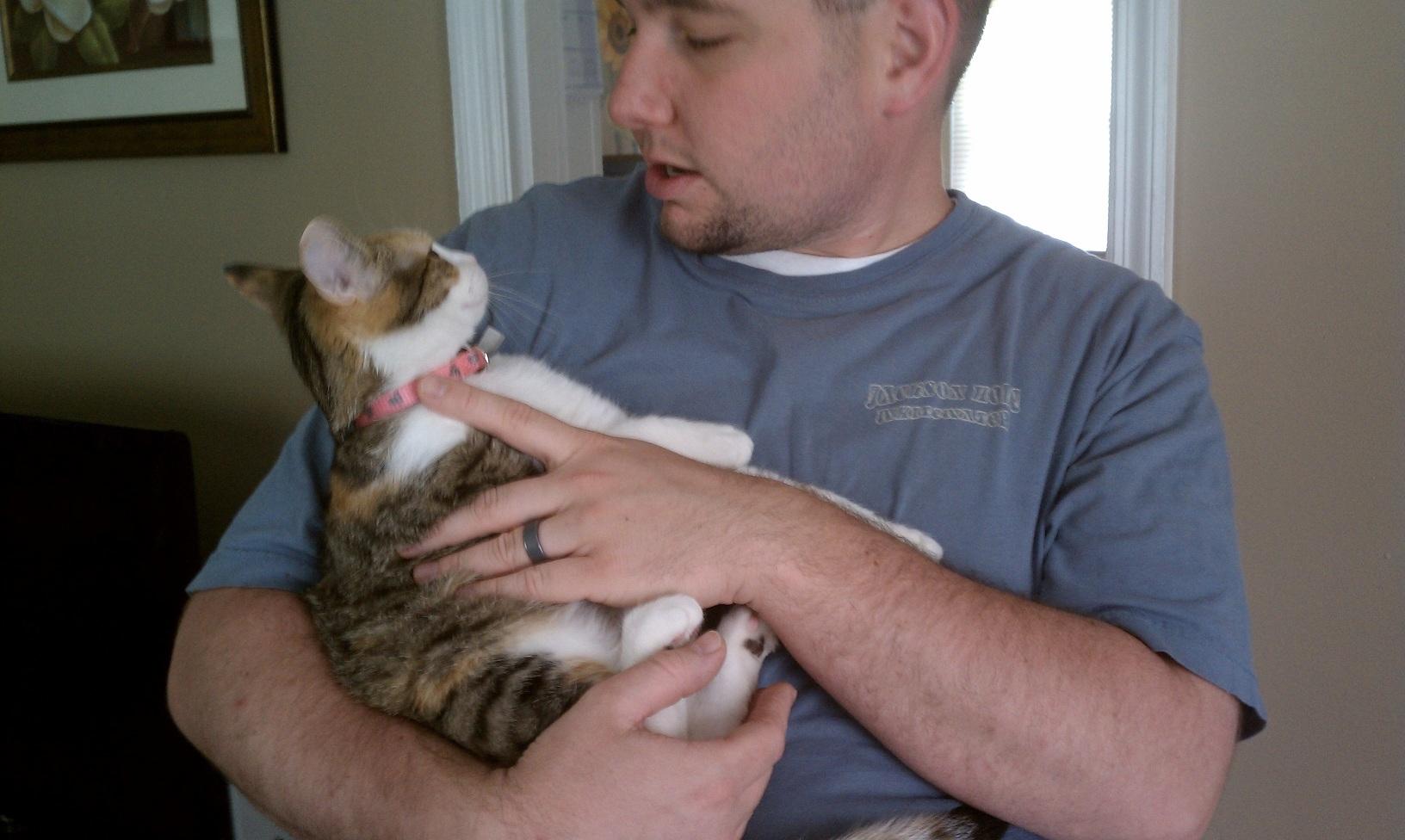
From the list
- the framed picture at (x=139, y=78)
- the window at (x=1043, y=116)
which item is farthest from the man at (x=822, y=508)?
the window at (x=1043, y=116)

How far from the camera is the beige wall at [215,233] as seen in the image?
2049 millimetres

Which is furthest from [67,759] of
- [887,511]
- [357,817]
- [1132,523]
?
[1132,523]

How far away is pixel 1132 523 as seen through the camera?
0.98 metres

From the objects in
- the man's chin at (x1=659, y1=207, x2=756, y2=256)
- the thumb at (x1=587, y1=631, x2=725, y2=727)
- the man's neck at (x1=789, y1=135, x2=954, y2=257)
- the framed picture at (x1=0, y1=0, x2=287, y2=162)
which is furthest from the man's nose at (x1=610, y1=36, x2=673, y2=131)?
the framed picture at (x1=0, y1=0, x2=287, y2=162)

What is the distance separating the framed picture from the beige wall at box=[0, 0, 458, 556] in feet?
0.18

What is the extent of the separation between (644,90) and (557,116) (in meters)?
0.97

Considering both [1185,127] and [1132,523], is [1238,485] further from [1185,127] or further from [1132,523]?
[1132,523]

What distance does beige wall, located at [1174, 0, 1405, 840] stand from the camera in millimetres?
1401

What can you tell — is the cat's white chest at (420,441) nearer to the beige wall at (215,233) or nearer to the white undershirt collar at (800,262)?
the white undershirt collar at (800,262)

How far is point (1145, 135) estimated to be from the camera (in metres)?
1.56

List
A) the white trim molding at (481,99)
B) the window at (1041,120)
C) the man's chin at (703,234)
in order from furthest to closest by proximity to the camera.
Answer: the window at (1041,120) < the white trim molding at (481,99) < the man's chin at (703,234)

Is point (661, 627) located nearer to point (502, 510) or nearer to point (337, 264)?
point (502, 510)

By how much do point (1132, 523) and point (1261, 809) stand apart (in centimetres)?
98

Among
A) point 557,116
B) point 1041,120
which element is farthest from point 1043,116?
point 557,116
